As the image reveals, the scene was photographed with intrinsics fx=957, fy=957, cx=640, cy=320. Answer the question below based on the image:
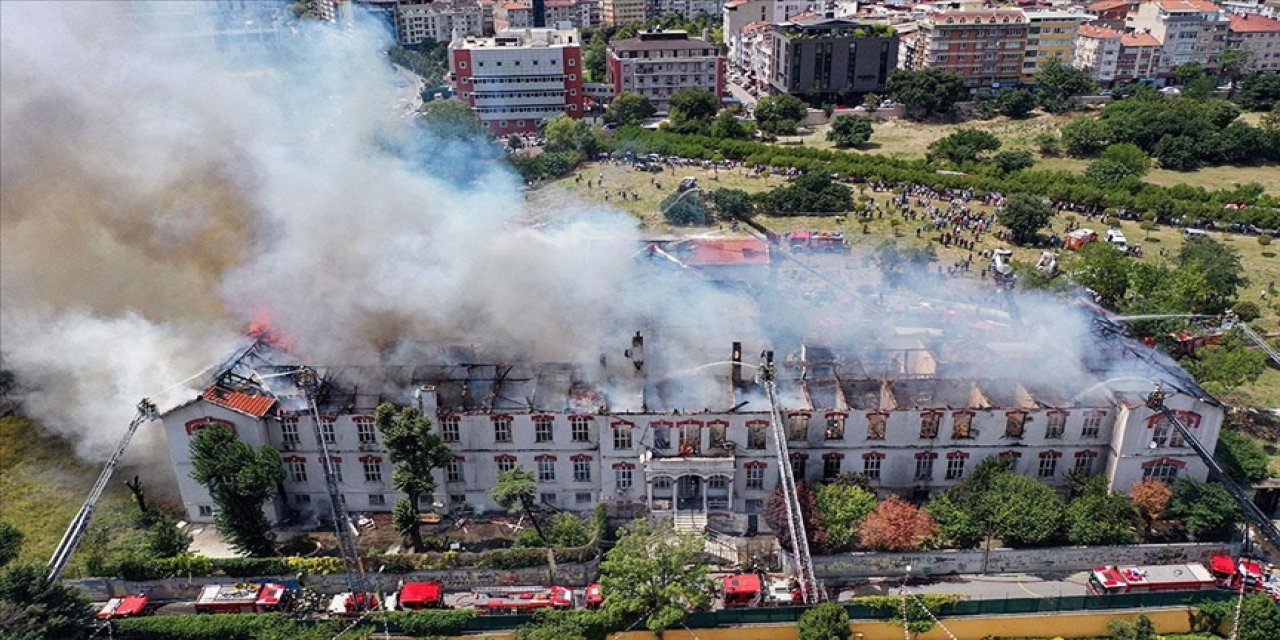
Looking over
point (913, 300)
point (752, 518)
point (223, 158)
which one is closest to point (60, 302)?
point (223, 158)

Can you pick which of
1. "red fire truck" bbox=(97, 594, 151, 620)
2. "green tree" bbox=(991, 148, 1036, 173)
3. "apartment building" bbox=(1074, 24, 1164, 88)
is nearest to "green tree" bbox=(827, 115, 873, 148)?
"green tree" bbox=(991, 148, 1036, 173)

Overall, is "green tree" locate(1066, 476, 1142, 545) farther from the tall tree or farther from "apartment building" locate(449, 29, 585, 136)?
"apartment building" locate(449, 29, 585, 136)

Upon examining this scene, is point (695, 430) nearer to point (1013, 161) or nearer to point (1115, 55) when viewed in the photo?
point (1013, 161)

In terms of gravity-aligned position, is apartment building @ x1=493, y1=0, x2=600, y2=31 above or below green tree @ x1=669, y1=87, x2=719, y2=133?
above

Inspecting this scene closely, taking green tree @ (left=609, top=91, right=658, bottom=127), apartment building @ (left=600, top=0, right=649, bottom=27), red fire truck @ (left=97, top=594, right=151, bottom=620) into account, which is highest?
apartment building @ (left=600, top=0, right=649, bottom=27)

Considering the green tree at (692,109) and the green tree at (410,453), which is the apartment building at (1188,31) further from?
the green tree at (410,453)

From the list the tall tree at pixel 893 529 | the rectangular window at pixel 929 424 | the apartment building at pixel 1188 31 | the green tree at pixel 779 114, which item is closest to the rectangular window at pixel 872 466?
the rectangular window at pixel 929 424

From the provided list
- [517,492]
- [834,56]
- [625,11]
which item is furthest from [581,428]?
[625,11]
